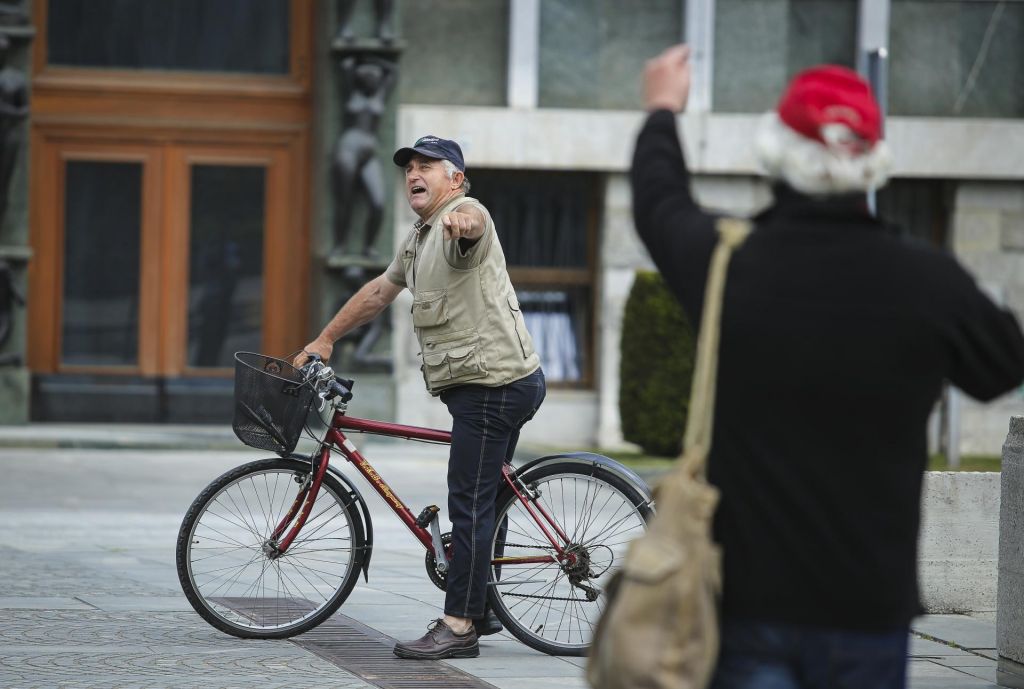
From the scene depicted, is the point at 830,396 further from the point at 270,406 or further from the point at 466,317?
the point at 270,406

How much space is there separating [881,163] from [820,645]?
32.9 inches

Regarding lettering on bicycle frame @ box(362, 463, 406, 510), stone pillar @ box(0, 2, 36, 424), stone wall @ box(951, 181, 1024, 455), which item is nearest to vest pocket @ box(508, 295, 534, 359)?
lettering on bicycle frame @ box(362, 463, 406, 510)

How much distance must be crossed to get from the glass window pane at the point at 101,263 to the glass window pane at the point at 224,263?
52 centimetres

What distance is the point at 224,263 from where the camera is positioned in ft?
52.6

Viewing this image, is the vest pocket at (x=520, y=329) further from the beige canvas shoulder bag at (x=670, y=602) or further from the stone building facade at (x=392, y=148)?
the stone building facade at (x=392, y=148)

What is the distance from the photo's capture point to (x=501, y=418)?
614cm

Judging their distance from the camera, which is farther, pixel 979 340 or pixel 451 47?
pixel 451 47

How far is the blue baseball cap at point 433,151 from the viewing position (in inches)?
242

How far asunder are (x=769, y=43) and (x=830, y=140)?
542 inches

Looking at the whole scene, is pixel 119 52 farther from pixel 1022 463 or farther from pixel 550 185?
pixel 1022 463

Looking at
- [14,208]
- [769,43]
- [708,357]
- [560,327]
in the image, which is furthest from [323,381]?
[769,43]

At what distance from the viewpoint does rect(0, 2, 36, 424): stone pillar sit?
48.3 feet

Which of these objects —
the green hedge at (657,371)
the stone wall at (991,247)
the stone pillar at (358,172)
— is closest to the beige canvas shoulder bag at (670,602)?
the green hedge at (657,371)

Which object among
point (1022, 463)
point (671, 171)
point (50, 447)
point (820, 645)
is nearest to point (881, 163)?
point (671, 171)
